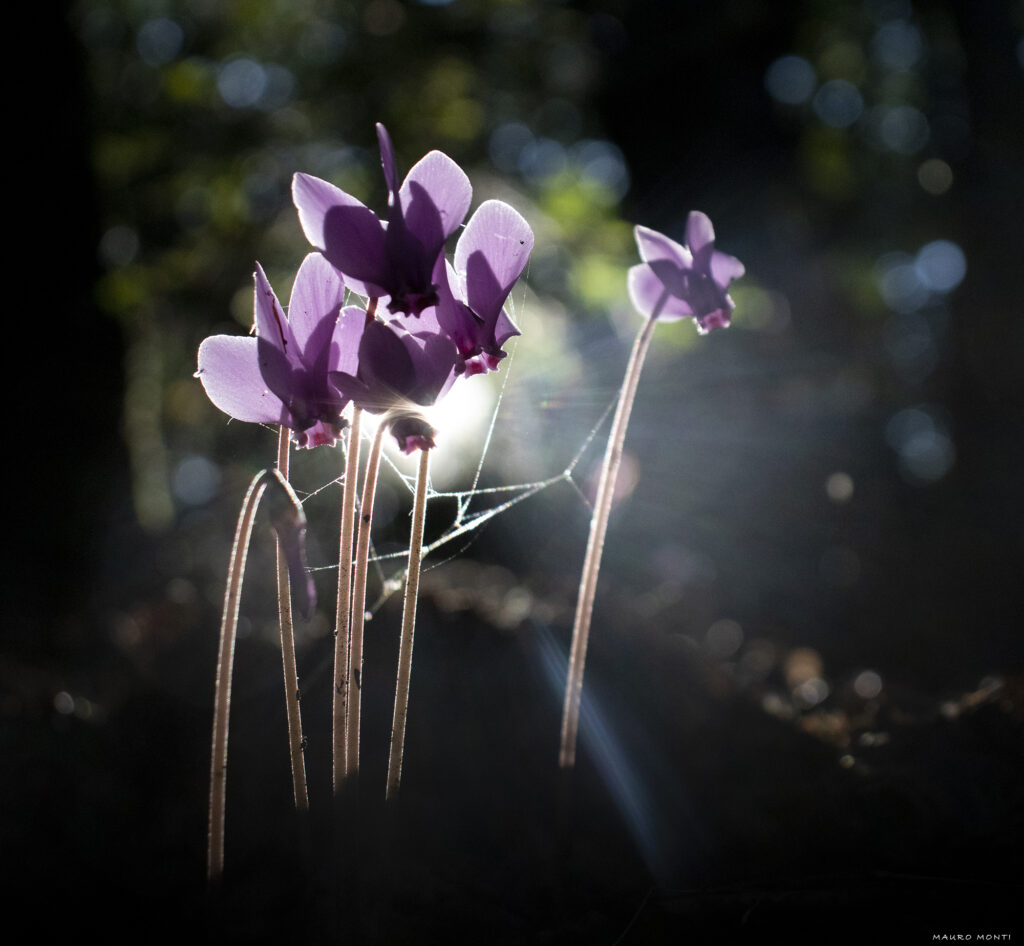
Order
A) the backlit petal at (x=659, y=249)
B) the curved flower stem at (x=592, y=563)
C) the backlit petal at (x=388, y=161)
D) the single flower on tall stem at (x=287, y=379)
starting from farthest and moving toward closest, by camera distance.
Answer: the backlit petal at (x=659, y=249)
the curved flower stem at (x=592, y=563)
the single flower on tall stem at (x=287, y=379)
the backlit petal at (x=388, y=161)

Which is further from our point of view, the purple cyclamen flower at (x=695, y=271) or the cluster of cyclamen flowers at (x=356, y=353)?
the purple cyclamen flower at (x=695, y=271)

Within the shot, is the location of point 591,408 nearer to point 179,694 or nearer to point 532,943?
point 179,694

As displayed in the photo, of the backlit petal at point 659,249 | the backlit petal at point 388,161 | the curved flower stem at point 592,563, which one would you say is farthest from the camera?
the backlit petal at point 659,249

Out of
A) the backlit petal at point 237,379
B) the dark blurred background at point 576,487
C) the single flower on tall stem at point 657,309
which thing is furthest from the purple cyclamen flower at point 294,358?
the single flower on tall stem at point 657,309

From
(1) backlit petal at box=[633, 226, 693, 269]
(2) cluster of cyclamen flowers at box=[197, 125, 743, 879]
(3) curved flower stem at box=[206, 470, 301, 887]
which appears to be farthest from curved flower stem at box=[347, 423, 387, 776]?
(1) backlit petal at box=[633, 226, 693, 269]

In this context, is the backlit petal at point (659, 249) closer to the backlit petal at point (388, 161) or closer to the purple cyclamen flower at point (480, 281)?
the purple cyclamen flower at point (480, 281)

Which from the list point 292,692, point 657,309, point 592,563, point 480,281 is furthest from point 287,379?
point 657,309

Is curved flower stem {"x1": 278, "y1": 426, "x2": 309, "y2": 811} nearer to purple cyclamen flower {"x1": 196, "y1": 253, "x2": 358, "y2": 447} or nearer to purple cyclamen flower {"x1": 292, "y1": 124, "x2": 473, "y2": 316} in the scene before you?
purple cyclamen flower {"x1": 196, "y1": 253, "x2": 358, "y2": 447}
